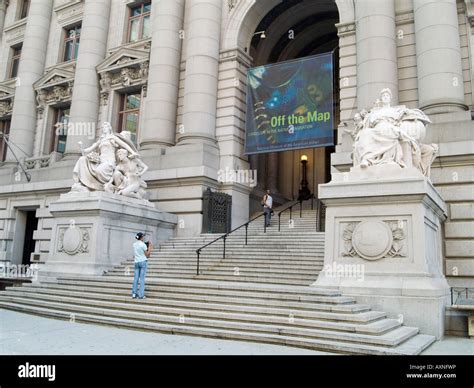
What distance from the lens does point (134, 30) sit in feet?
81.9

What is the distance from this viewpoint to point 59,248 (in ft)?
50.3

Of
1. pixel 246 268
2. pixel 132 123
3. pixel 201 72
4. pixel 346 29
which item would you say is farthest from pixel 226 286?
pixel 132 123

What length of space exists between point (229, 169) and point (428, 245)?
10795mm

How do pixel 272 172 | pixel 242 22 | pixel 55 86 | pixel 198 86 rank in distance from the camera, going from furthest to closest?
1. pixel 55 86
2. pixel 272 172
3. pixel 242 22
4. pixel 198 86

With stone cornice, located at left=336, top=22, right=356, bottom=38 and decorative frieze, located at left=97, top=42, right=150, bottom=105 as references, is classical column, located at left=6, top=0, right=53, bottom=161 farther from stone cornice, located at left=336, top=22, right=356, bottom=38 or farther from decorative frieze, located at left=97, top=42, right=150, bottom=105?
stone cornice, located at left=336, top=22, right=356, bottom=38

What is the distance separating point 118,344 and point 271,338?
251 centimetres

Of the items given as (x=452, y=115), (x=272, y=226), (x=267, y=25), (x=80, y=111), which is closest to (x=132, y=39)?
(x=80, y=111)

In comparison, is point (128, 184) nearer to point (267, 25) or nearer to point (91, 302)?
→ point (91, 302)

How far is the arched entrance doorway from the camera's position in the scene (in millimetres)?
22891

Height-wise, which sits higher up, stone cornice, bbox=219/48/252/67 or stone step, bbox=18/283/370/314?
stone cornice, bbox=219/48/252/67

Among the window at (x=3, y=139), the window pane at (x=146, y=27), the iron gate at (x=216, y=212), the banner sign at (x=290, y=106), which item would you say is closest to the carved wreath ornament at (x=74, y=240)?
the iron gate at (x=216, y=212)

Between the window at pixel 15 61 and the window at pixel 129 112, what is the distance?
1015 cm

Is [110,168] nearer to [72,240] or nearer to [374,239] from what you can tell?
[72,240]

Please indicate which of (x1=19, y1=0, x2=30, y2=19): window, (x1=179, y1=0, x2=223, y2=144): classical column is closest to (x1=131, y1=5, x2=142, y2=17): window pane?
(x1=179, y1=0, x2=223, y2=144): classical column
